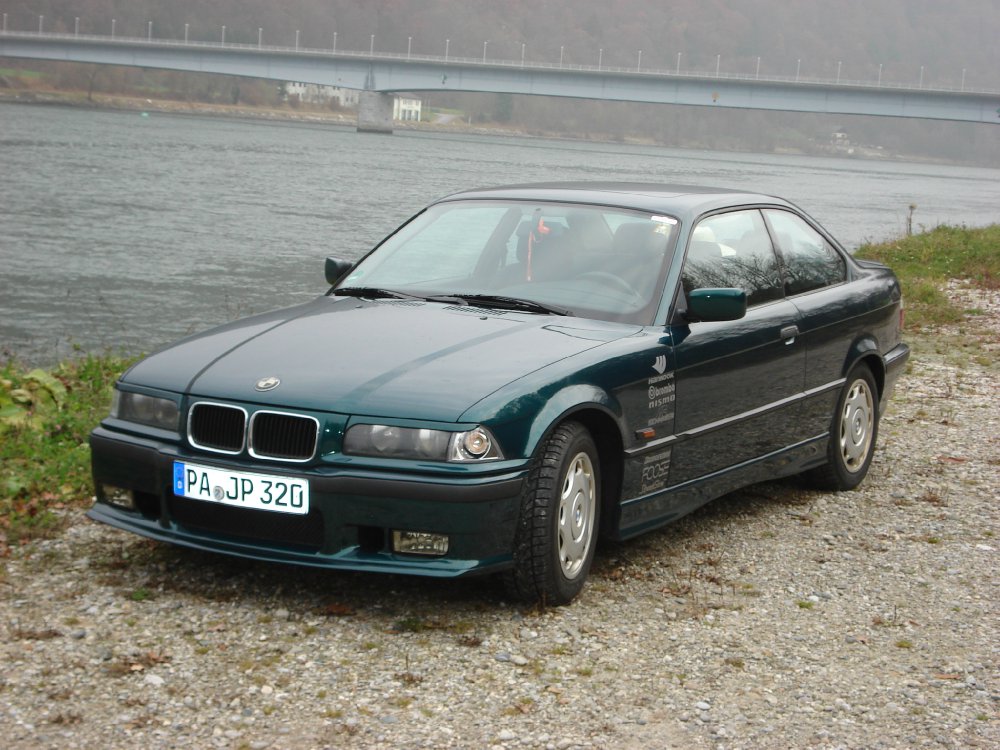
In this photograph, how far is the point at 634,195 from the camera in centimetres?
573

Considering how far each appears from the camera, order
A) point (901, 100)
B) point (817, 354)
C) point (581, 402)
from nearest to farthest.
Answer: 1. point (581, 402)
2. point (817, 354)
3. point (901, 100)

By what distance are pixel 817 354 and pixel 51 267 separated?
19.9 meters

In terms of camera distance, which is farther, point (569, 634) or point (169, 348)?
point (169, 348)

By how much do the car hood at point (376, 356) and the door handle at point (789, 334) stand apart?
3.63ft

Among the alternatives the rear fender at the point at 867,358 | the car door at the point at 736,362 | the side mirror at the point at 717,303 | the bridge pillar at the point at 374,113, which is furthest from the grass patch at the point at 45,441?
the bridge pillar at the point at 374,113

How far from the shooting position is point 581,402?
14.6 feet

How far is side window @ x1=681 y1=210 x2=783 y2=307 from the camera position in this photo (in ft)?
17.9

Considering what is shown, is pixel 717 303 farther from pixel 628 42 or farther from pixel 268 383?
pixel 628 42

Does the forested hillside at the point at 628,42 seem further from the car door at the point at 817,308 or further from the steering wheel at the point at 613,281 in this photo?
the steering wheel at the point at 613,281

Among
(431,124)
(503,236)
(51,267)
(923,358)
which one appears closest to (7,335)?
(51,267)

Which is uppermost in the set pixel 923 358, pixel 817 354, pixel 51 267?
pixel 817 354

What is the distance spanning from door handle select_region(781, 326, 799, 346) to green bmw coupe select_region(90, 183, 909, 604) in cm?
1

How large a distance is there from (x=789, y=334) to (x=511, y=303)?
1.47 meters

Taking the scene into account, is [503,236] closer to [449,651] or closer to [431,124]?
[449,651]
